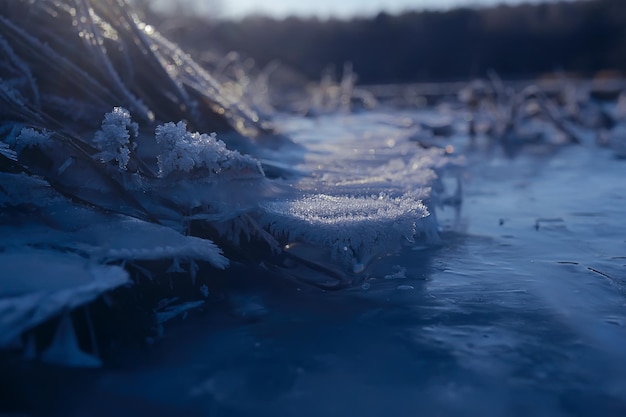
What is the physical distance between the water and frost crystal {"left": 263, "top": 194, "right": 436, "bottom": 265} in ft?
0.37

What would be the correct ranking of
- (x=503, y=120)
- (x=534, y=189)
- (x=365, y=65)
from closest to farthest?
(x=534, y=189) → (x=503, y=120) → (x=365, y=65)

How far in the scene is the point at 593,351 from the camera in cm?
121

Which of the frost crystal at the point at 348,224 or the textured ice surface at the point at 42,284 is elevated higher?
the frost crystal at the point at 348,224

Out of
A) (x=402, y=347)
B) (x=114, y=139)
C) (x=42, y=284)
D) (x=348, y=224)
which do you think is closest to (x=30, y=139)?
(x=114, y=139)

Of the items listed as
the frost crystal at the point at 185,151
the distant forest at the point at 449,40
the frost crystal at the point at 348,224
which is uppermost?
the distant forest at the point at 449,40

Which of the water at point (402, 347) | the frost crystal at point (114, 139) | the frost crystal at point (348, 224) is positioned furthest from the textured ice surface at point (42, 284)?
the frost crystal at point (348, 224)

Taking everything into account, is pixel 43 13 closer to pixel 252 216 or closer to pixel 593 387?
pixel 252 216

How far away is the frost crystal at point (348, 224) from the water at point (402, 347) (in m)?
0.11

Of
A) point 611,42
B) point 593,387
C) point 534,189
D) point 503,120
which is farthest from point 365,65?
point 593,387

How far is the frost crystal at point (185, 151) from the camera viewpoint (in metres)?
1.48

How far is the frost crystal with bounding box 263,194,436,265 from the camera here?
1.43 m

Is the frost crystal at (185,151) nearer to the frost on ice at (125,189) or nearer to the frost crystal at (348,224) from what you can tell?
the frost on ice at (125,189)

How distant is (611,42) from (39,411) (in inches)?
1255

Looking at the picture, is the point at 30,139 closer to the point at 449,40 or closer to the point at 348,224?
the point at 348,224
